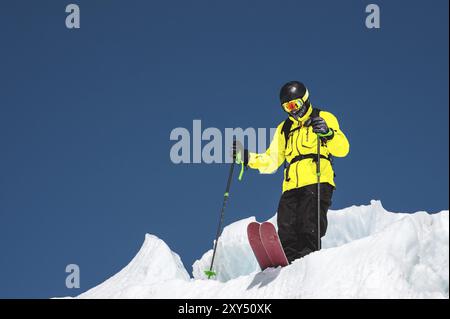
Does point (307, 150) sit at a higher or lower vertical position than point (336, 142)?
lower

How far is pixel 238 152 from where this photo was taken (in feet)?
28.3

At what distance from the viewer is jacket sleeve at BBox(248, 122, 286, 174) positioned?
8484mm

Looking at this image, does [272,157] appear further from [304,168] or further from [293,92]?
[293,92]

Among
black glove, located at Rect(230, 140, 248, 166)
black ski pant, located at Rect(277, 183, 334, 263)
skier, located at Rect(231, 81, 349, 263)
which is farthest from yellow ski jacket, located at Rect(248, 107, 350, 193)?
black glove, located at Rect(230, 140, 248, 166)

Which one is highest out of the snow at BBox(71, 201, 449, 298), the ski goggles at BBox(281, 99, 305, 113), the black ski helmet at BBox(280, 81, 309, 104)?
the black ski helmet at BBox(280, 81, 309, 104)

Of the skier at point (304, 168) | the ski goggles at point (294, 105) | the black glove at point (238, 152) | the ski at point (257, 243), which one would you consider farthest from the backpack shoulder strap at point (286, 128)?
the ski at point (257, 243)

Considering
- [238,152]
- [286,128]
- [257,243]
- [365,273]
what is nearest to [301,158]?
[286,128]

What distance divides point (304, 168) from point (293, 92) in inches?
43.8

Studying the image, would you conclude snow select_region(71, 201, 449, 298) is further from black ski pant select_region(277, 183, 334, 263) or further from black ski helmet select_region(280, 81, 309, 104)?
black ski helmet select_region(280, 81, 309, 104)

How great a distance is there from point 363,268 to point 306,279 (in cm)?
67

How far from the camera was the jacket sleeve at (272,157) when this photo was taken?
8.48 metres

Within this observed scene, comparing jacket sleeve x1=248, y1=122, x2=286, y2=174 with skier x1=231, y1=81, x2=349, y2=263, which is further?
jacket sleeve x1=248, y1=122, x2=286, y2=174

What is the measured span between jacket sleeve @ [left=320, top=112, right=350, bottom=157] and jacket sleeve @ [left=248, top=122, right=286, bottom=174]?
808 millimetres
